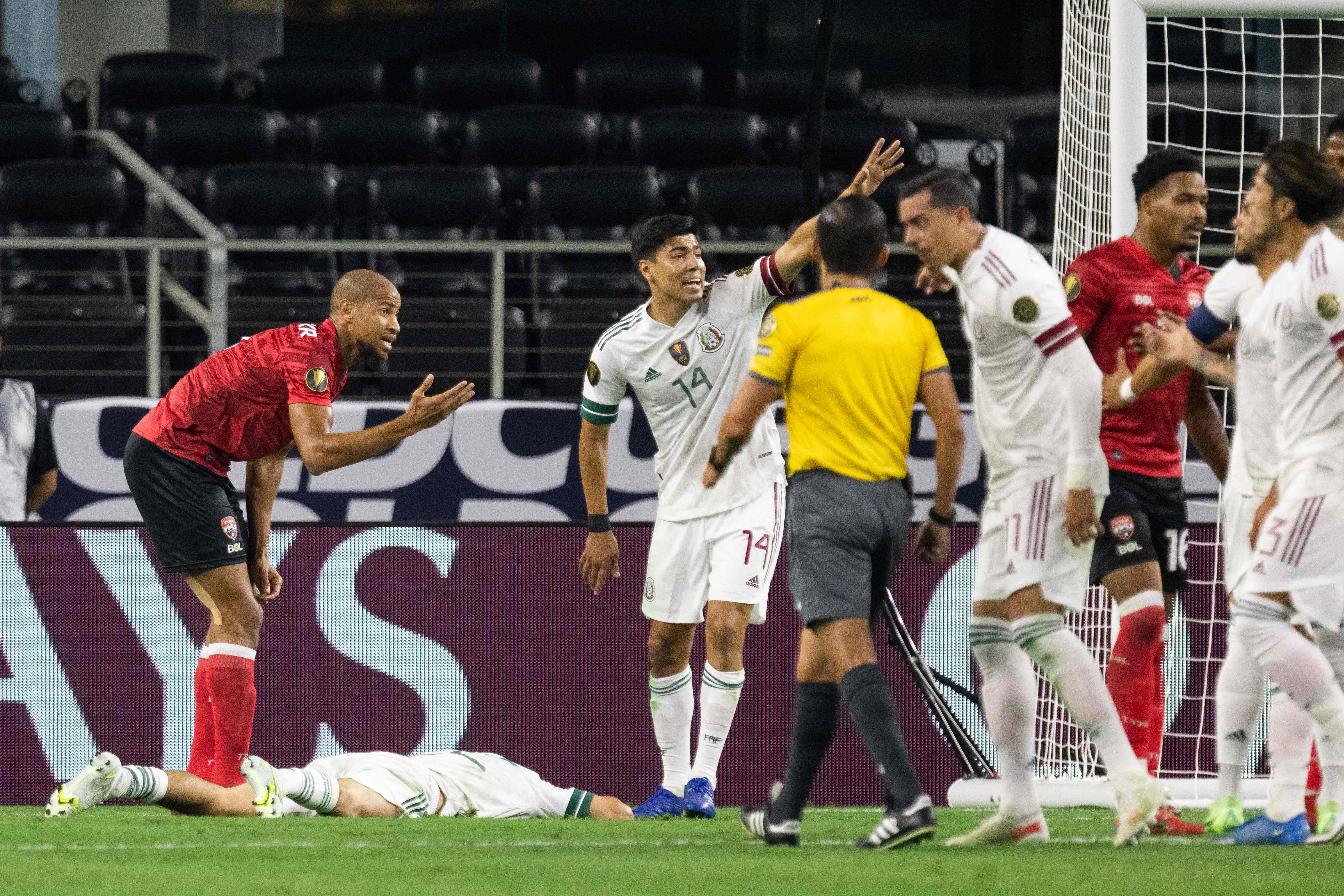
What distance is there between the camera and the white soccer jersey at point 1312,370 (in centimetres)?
445

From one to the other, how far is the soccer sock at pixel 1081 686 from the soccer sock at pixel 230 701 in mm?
2869

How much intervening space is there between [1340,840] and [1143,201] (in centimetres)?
219

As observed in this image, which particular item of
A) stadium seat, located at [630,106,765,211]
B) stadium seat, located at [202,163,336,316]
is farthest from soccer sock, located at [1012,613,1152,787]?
stadium seat, located at [630,106,765,211]

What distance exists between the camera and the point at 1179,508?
5766mm

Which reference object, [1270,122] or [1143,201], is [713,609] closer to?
[1143,201]

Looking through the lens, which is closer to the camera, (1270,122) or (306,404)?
(306,404)

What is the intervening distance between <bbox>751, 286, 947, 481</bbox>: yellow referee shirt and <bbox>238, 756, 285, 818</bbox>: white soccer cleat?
2.28m

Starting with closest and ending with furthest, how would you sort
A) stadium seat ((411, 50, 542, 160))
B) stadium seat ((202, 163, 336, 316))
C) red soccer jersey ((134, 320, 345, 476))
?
red soccer jersey ((134, 320, 345, 476)) < stadium seat ((202, 163, 336, 316)) < stadium seat ((411, 50, 542, 160))

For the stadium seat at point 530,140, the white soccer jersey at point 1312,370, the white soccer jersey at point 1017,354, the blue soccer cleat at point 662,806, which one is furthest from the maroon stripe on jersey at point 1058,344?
the stadium seat at point 530,140

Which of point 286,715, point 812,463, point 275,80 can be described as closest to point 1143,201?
point 812,463

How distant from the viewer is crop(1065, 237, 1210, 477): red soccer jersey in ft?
18.7

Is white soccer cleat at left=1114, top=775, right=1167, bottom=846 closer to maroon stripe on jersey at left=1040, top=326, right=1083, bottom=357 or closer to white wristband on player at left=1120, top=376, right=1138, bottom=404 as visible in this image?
maroon stripe on jersey at left=1040, top=326, right=1083, bottom=357

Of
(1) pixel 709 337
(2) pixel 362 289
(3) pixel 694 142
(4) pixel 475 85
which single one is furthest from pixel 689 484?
(4) pixel 475 85

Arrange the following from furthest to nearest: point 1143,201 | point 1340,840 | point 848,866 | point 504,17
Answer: point 504,17, point 1143,201, point 1340,840, point 848,866
